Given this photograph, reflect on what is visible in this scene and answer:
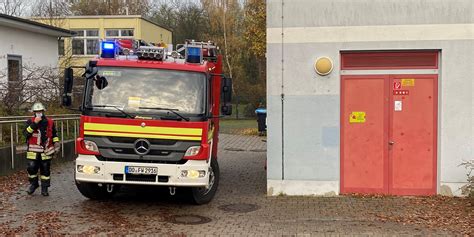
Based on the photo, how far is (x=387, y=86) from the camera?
31.8 feet

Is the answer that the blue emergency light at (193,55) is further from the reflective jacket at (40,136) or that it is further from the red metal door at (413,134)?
the red metal door at (413,134)

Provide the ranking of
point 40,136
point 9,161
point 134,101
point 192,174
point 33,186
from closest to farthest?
point 192,174 → point 134,101 → point 40,136 → point 33,186 → point 9,161

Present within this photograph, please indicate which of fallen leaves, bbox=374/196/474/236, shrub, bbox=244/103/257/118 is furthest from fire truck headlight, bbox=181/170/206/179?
shrub, bbox=244/103/257/118

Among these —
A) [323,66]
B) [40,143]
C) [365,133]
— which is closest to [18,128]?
[40,143]

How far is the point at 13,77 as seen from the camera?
797 inches

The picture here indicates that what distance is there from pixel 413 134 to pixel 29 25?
16.9m

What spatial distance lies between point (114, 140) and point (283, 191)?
3.33 m

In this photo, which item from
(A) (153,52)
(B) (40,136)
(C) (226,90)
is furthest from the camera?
(B) (40,136)

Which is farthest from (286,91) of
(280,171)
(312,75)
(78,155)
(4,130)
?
(4,130)

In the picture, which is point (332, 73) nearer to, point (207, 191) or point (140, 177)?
point (207, 191)

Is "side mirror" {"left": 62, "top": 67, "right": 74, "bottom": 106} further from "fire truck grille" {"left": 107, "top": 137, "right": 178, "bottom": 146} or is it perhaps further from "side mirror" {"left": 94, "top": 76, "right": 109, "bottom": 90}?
"fire truck grille" {"left": 107, "top": 137, "right": 178, "bottom": 146}

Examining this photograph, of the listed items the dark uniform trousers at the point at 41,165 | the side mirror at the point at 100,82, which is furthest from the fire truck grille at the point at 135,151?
the dark uniform trousers at the point at 41,165

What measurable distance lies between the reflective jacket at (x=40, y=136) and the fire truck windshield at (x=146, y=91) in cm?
188

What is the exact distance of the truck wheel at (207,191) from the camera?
9.30 m
